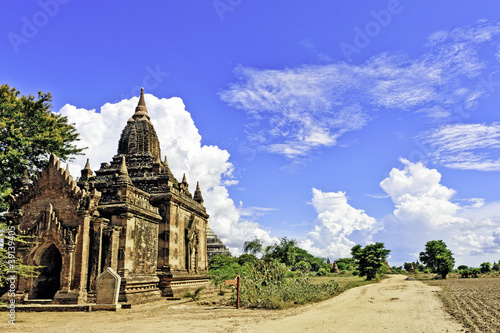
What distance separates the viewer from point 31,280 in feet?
58.8

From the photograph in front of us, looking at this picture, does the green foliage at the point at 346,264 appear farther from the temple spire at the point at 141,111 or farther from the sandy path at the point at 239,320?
the sandy path at the point at 239,320

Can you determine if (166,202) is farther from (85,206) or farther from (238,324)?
(238,324)

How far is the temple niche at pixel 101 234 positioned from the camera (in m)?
17.8

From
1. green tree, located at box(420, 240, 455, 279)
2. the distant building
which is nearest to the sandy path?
the distant building

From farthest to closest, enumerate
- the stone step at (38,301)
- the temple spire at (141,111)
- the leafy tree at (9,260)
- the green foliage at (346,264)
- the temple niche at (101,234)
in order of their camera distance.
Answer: the green foliage at (346,264)
the temple spire at (141,111)
the temple niche at (101,234)
the stone step at (38,301)
the leafy tree at (9,260)

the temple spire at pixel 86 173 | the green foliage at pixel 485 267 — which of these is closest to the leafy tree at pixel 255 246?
the temple spire at pixel 86 173

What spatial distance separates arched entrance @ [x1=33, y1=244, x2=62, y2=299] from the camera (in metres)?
18.3

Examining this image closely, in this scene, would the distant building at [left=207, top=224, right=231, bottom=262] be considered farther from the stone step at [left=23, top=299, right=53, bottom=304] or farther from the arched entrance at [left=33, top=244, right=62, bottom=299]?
the stone step at [left=23, top=299, right=53, bottom=304]

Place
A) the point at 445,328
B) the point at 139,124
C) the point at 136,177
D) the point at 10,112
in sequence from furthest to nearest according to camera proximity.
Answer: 1. the point at 139,124
2. the point at 136,177
3. the point at 10,112
4. the point at 445,328

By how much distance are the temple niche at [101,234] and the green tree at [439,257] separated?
47.4 m

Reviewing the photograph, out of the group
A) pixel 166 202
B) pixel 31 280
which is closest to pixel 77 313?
pixel 31 280

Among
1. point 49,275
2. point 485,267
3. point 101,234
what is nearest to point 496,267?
point 485,267

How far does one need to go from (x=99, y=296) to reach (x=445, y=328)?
13.7 m

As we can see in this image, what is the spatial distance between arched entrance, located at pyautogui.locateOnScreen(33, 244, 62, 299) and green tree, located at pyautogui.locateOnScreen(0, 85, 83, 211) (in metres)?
5.01
